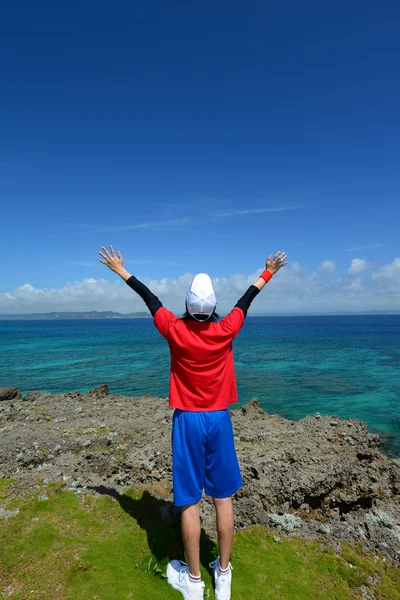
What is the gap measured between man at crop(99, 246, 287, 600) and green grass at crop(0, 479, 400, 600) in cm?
58

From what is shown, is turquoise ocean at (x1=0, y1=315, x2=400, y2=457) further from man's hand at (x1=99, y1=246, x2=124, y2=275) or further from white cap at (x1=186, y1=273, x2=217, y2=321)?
man's hand at (x1=99, y1=246, x2=124, y2=275)

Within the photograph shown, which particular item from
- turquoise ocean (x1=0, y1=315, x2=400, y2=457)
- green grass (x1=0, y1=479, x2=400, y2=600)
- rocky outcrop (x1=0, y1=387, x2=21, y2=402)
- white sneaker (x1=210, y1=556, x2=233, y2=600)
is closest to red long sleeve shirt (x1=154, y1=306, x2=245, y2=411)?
white sneaker (x1=210, y1=556, x2=233, y2=600)

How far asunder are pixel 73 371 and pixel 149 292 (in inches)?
1646

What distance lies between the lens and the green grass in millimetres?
4812

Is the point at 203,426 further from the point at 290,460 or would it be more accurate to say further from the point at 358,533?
the point at 290,460

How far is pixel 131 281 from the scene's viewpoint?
5.24 metres

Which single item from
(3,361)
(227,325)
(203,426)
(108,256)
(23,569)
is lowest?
(3,361)

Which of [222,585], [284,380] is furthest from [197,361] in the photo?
[284,380]

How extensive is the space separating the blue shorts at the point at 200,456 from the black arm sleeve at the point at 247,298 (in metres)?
1.54

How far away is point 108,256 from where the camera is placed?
17.9 ft

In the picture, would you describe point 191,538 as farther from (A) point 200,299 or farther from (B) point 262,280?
(B) point 262,280

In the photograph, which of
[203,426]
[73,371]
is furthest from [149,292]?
[73,371]

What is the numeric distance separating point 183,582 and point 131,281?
4.26m

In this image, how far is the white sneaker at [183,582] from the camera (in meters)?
4.61
